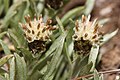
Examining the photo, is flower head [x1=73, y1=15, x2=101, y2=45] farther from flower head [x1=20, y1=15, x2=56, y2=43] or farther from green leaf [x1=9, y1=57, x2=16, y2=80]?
green leaf [x1=9, y1=57, x2=16, y2=80]

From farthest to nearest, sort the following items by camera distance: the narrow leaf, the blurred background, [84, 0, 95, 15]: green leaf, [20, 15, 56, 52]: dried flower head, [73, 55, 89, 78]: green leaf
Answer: [84, 0, 95, 15]: green leaf, the blurred background, [73, 55, 89, 78]: green leaf, [20, 15, 56, 52]: dried flower head, the narrow leaf

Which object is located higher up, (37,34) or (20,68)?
(37,34)

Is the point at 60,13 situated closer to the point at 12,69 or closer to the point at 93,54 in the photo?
the point at 93,54

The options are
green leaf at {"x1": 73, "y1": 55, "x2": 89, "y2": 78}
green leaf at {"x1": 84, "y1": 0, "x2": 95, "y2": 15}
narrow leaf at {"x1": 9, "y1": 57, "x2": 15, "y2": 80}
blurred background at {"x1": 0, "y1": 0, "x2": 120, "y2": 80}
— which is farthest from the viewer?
green leaf at {"x1": 84, "y1": 0, "x2": 95, "y2": 15}

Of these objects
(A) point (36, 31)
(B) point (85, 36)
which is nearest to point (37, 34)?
(A) point (36, 31)

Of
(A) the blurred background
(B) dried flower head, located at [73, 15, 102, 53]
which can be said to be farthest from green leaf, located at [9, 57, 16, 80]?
(A) the blurred background

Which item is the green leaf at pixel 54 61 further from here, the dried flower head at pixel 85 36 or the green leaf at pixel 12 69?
the green leaf at pixel 12 69

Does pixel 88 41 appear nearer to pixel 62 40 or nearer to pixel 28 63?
pixel 62 40
